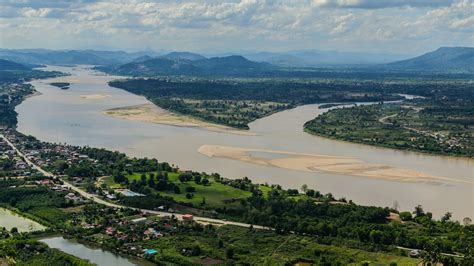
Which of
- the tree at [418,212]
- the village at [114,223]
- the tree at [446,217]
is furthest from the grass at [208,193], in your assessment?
the tree at [446,217]

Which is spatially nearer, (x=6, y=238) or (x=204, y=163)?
(x=6, y=238)

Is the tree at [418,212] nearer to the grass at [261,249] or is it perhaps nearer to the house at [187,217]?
the grass at [261,249]

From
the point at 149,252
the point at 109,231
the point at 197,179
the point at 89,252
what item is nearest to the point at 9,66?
the point at 197,179

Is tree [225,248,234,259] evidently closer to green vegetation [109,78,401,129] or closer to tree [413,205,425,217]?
tree [413,205,425,217]

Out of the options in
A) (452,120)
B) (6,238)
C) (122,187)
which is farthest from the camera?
(452,120)

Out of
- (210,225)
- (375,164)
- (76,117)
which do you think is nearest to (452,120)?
(375,164)

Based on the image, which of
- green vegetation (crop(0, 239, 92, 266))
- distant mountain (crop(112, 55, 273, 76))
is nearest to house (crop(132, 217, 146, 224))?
green vegetation (crop(0, 239, 92, 266))

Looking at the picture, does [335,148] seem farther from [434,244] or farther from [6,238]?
[6,238]
